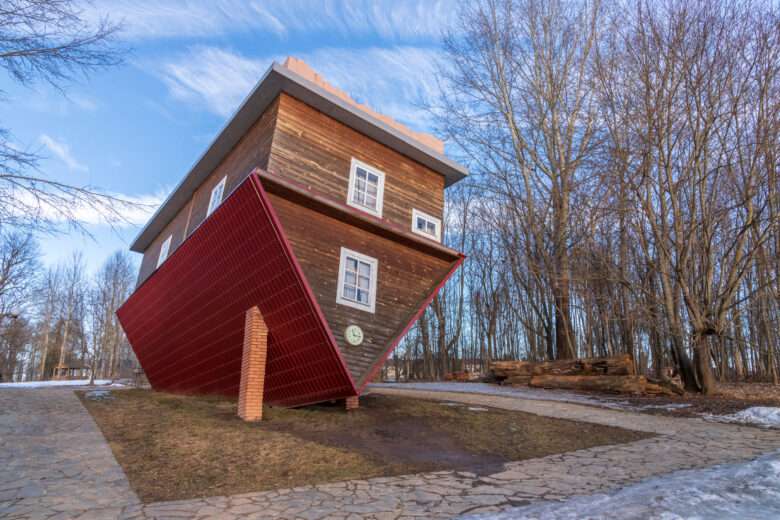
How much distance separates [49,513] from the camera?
4.08 meters

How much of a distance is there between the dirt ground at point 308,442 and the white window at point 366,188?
4790 millimetres

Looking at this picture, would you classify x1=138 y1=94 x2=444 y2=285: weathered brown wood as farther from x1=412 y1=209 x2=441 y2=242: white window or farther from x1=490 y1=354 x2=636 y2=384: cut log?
x1=490 y1=354 x2=636 y2=384: cut log

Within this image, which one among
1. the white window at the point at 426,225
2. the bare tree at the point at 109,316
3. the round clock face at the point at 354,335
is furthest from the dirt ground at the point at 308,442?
the bare tree at the point at 109,316

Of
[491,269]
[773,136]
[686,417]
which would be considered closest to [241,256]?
[686,417]

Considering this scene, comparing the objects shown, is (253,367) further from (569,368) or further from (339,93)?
(569,368)

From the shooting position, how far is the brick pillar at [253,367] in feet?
28.6

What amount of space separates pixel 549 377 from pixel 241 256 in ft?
36.9

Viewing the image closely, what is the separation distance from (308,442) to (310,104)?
23.9ft

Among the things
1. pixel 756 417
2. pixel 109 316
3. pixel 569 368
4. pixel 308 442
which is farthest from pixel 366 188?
pixel 109 316

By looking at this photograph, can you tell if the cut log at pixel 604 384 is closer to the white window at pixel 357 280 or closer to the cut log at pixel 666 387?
the cut log at pixel 666 387

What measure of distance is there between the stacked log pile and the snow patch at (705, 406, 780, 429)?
4.07 m

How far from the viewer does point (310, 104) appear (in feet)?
33.4

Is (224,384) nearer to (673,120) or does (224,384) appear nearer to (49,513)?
(49,513)

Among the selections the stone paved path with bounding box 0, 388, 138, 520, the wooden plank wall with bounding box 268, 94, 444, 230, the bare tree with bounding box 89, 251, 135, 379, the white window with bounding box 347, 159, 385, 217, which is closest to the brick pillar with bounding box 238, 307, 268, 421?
the stone paved path with bounding box 0, 388, 138, 520
